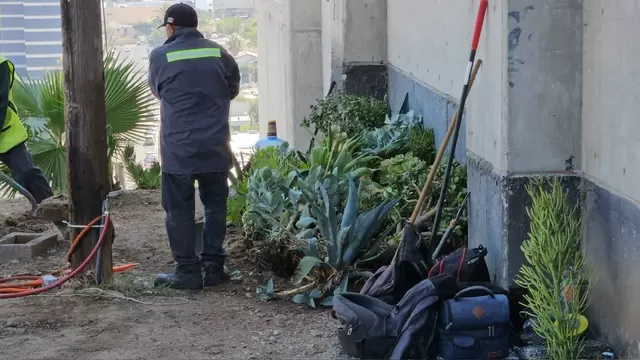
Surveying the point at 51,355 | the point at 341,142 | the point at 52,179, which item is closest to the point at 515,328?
the point at 51,355

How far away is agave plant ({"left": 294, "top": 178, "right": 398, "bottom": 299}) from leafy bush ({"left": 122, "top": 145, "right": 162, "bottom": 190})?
5140mm

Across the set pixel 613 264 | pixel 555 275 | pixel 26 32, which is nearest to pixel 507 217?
pixel 555 275

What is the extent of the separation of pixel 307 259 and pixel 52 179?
4.78m

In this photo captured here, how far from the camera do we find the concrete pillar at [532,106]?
5047 mm

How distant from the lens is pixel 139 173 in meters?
11.3

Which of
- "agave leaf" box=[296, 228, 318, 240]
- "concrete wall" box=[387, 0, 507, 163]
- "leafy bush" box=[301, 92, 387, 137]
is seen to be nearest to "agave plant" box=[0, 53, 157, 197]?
"leafy bush" box=[301, 92, 387, 137]

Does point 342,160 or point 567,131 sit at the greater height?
point 567,131

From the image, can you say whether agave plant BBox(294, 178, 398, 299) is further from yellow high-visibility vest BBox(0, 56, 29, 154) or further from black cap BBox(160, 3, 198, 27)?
yellow high-visibility vest BBox(0, 56, 29, 154)

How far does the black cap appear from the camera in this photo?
6512 mm

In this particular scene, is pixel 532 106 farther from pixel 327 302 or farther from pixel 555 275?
pixel 327 302

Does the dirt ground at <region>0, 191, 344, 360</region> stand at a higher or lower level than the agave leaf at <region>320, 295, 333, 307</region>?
lower

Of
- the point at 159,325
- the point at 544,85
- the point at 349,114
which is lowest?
the point at 159,325

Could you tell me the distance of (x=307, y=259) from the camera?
6.12 meters

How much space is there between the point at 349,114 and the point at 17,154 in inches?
124
